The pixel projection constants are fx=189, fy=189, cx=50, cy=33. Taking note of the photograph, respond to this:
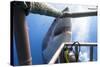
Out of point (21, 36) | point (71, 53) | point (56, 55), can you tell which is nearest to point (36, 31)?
point (21, 36)

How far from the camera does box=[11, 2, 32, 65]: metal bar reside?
66.2 inches

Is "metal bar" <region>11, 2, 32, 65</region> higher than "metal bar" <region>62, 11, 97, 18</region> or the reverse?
the reverse

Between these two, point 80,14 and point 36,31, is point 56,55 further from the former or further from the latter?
point 80,14

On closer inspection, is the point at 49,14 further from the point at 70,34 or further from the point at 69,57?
the point at 69,57

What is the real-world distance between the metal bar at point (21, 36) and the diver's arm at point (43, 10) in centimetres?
11

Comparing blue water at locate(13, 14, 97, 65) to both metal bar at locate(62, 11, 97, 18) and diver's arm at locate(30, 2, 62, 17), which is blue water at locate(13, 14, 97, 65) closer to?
diver's arm at locate(30, 2, 62, 17)

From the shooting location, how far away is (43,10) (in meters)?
1.75

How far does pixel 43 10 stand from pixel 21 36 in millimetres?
314

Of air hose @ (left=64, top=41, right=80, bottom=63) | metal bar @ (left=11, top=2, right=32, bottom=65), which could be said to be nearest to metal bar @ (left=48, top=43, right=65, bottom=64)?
air hose @ (left=64, top=41, right=80, bottom=63)

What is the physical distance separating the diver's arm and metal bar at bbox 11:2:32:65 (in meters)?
0.11

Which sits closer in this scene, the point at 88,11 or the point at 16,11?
the point at 16,11
